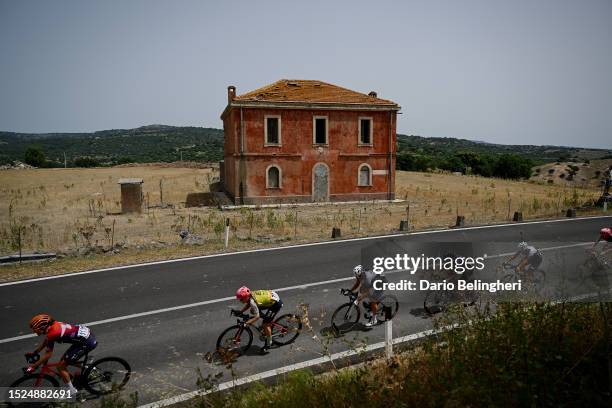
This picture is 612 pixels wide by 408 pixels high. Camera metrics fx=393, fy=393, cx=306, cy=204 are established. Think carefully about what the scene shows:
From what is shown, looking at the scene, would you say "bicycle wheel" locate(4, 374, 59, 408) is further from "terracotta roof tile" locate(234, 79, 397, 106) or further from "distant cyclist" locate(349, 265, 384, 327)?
"terracotta roof tile" locate(234, 79, 397, 106)

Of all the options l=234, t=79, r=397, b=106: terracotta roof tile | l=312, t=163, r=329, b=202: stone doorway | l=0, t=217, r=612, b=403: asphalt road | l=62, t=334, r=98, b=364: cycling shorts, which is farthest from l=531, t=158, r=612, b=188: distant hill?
l=62, t=334, r=98, b=364: cycling shorts

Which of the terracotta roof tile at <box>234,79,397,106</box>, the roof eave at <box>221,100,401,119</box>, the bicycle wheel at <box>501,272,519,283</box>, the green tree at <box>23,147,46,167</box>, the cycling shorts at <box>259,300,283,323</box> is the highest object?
the terracotta roof tile at <box>234,79,397,106</box>

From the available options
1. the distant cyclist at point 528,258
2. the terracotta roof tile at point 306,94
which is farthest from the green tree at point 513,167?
the distant cyclist at point 528,258

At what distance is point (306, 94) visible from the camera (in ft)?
90.0

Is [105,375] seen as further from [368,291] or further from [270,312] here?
[368,291]

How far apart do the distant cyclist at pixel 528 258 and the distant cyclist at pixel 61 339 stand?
627 centimetres

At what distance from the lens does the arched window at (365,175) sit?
92.7 feet

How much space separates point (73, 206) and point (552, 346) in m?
29.6

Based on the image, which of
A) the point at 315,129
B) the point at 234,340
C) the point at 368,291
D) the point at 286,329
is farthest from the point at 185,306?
the point at 315,129

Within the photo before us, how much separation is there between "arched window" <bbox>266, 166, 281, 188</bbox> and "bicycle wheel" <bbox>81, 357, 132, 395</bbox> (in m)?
20.7

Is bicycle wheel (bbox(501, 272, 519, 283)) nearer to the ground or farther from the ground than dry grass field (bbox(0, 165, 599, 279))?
farther from the ground

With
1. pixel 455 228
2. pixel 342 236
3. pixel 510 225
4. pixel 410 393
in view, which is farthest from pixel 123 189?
pixel 410 393

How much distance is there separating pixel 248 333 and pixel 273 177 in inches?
777

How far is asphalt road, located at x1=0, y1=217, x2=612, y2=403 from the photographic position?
6.46 m
